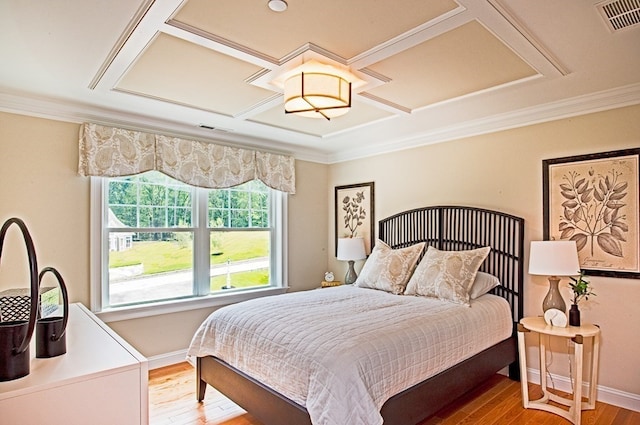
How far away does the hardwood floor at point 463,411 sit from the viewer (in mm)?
2674

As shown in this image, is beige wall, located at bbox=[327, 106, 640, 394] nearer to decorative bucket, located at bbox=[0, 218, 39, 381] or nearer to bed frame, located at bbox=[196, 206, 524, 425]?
bed frame, located at bbox=[196, 206, 524, 425]

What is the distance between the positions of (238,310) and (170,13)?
2000mm

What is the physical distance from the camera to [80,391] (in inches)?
43.5

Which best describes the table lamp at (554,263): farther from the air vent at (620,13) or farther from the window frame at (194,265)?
the window frame at (194,265)

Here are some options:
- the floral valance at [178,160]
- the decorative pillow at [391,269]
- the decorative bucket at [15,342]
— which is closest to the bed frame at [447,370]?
the decorative pillow at [391,269]

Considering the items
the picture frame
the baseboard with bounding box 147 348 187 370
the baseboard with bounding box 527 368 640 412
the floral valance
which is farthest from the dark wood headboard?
the baseboard with bounding box 147 348 187 370

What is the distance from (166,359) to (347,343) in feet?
8.19

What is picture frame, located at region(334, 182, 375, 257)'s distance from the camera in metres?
4.82

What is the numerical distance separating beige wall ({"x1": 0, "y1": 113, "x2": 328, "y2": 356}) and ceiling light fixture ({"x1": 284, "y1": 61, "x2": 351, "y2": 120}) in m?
2.17

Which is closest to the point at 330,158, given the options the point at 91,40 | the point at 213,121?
the point at 213,121

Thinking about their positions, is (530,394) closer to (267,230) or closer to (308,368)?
(308,368)

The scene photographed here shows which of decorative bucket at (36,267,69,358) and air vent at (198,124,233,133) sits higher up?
air vent at (198,124,233,133)

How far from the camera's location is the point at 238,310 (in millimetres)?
2859

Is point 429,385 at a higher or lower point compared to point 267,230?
lower
